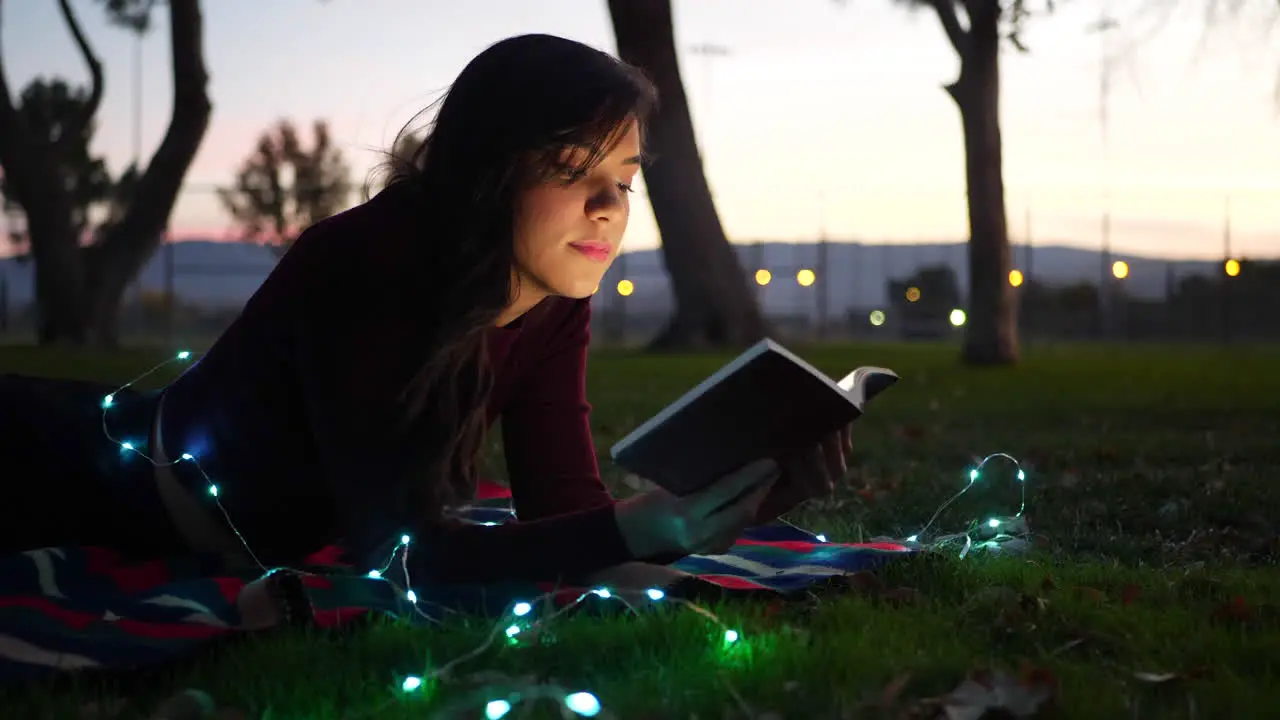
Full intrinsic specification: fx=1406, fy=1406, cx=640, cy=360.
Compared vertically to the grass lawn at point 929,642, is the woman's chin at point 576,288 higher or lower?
higher

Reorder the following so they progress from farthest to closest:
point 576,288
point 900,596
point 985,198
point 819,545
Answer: point 985,198
point 819,545
point 900,596
point 576,288

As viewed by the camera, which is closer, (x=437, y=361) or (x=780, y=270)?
(x=437, y=361)

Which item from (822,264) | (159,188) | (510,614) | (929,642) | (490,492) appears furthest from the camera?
(822,264)

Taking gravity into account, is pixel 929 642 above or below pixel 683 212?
below

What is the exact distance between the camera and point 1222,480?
18.0 feet

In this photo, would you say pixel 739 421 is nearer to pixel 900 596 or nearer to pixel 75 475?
pixel 900 596

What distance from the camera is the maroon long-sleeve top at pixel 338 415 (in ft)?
8.30

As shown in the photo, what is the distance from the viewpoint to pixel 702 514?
2426 mm

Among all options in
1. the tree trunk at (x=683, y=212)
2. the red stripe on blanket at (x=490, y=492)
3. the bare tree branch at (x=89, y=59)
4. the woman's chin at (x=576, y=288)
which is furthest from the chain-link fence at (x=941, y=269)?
the woman's chin at (x=576, y=288)

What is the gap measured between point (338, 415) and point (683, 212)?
45.5ft

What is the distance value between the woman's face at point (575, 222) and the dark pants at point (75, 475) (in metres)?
0.97

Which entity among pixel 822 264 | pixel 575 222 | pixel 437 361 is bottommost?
pixel 822 264

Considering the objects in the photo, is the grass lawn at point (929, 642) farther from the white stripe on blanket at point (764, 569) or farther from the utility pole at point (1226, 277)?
the utility pole at point (1226, 277)

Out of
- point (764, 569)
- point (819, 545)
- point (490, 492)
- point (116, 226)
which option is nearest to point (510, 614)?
point (764, 569)
